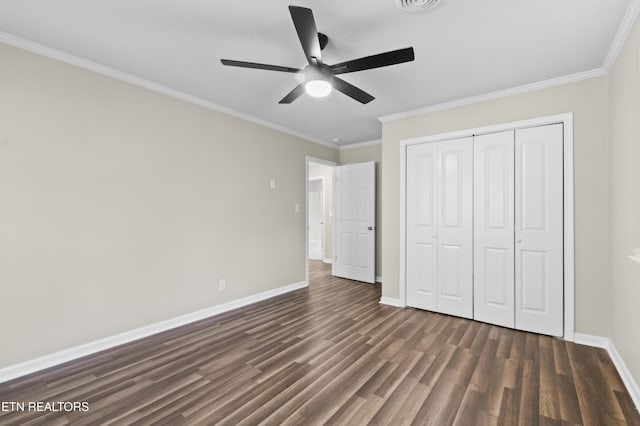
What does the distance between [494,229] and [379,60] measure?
7.64ft

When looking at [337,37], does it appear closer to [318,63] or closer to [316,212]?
[318,63]

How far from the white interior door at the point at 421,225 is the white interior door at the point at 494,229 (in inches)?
18.3

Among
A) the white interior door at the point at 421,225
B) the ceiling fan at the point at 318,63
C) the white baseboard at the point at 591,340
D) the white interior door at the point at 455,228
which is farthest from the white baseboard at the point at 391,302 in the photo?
the ceiling fan at the point at 318,63

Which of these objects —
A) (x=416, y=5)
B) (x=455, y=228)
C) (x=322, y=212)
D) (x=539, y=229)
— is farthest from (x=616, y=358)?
(x=322, y=212)

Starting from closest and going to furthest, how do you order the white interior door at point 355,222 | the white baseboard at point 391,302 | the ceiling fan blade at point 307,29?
1. the ceiling fan blade at point 307,29
2. the white baseboard at point 391,302
3. the white interior door at point 355,222

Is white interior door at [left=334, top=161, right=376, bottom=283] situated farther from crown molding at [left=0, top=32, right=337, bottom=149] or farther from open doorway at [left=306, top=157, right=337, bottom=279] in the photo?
crown molding at [left=0, top=32, right=337, bottom=149]

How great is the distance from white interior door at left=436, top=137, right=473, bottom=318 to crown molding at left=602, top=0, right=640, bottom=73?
1.22m

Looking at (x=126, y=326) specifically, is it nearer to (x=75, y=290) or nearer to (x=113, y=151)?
(x=75, y=290)

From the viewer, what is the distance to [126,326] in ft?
9.15

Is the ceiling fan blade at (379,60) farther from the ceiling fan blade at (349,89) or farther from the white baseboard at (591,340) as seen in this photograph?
the white baseboard at (591,340)

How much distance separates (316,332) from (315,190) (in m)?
5.95

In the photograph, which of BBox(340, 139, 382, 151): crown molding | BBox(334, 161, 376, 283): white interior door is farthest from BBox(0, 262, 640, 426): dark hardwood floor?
BBox(340, 139, 382, 151): crown molding

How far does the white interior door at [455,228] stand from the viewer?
3359 millimetres

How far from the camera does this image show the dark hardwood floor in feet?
5.87
